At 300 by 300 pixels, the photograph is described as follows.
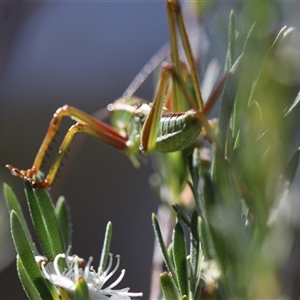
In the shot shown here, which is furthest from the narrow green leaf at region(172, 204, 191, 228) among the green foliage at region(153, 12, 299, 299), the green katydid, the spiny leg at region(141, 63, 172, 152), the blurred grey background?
the blurred grey background

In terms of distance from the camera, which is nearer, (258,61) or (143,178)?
(258,61)

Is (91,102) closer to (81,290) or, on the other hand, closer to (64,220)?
(64,220)

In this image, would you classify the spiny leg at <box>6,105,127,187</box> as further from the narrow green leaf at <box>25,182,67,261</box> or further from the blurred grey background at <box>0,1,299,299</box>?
the blurred grey background at <box>0,1,299,299</box>

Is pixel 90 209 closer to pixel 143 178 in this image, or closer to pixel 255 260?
pixel 143 178

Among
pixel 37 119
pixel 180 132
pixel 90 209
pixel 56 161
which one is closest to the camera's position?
pixel 180 132

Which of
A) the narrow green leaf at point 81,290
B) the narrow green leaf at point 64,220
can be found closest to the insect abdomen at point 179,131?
the narrow green leaf at point 64,220

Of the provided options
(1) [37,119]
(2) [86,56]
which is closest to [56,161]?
(1) [37,119]

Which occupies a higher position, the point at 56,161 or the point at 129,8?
the point at 129,8
